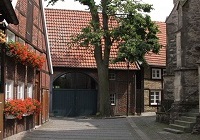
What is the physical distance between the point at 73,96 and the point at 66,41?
15.5ft

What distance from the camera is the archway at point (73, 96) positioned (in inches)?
1304

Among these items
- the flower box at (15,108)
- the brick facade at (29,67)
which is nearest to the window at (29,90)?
the brick facade at (29,67)

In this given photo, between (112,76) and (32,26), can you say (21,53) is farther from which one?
(112,76)

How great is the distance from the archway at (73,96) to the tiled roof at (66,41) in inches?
54.1

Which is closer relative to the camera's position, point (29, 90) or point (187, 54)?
point (29, 90)

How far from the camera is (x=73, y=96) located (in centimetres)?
3356

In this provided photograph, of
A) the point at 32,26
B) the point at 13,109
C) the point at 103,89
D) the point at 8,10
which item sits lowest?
the point at 13,109

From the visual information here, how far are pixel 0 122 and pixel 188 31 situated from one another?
11743mm

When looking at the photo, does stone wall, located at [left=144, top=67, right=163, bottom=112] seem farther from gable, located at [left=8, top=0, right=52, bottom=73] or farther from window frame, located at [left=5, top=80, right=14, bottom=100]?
window frame, located at [left=5, top=80, right=14, bottom=100]

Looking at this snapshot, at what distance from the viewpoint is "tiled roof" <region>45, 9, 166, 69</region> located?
109 ft

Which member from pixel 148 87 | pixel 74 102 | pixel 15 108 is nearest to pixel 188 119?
pixel 15 108

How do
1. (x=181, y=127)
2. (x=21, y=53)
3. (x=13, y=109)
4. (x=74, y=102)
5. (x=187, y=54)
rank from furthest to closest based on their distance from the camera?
(x=74, y=102)
(x=187, y=54)
(x=181, y=127)
(x=21, y=53)
(x=13, y=109)

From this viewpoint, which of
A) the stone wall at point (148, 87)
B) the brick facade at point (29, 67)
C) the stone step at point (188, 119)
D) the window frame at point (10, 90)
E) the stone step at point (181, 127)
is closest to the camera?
the window frame at point (10, 90)

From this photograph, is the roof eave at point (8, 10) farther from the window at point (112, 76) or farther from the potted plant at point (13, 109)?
the window at point (112, 76)
